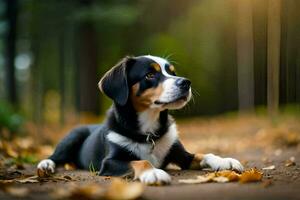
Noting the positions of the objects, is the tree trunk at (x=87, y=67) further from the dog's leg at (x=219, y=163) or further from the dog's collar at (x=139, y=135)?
the dog's leg at (x=219, y=163)

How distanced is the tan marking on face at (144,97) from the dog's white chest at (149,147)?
36cm

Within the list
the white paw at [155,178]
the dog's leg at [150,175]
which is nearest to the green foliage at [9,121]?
the dog's leg at [150,175]

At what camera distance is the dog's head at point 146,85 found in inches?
217

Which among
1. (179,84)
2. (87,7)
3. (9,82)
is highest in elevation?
(87,7)

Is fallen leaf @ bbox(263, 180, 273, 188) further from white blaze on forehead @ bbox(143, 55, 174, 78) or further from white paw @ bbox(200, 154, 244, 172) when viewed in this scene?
white blaze on forehead @ bbox(143, 55, 174, 78)

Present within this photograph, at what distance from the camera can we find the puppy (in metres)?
5.51

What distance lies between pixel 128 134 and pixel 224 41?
69.6 ft

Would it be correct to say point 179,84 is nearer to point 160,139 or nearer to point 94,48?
point 160,139

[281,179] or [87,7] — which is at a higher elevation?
[87,7]

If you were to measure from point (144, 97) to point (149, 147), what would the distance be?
508mm

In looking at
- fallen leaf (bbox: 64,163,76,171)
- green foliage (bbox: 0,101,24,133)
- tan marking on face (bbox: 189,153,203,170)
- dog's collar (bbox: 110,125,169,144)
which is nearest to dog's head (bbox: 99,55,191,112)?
dog's collar (bbox: 110,125,169,144)

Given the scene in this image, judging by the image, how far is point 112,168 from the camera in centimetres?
535

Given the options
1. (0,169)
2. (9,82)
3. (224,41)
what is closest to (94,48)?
(9,82)

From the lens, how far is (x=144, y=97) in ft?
18.7
